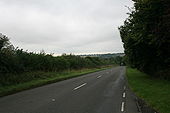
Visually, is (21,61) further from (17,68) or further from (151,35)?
(151,35)

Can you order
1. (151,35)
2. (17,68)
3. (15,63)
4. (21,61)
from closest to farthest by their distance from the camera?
1. (151,35)
2. (15,63)
3. (17,68)
4. (21,61)

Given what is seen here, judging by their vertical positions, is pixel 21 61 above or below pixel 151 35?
below

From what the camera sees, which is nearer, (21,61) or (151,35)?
(151,35)

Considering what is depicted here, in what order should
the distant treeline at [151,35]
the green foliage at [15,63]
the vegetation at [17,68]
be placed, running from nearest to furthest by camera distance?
the distant treeline at [151,35]
the vegetation at [17,68]
the green foliage at [15,63]

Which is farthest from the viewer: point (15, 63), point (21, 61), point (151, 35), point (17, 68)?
point (21, 61)


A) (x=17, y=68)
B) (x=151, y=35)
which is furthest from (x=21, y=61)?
(x=151, y=35)

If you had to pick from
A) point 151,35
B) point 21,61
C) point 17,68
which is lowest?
point 17,68

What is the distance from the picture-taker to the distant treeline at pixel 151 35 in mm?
17133

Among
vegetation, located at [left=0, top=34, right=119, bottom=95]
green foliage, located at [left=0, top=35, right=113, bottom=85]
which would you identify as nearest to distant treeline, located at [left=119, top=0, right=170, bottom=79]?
vegetation, located at [left=0, top=34, right=119, bottom=95]

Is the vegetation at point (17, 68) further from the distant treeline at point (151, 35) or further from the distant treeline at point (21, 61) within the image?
the distant treeline at point (151, 35)

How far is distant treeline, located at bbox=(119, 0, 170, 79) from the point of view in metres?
17.1

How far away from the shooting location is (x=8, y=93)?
18.1m

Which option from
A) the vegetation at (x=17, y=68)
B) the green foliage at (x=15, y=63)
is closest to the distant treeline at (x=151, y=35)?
the vegetation at (x=17, y=68)

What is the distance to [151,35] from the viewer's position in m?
19.6
